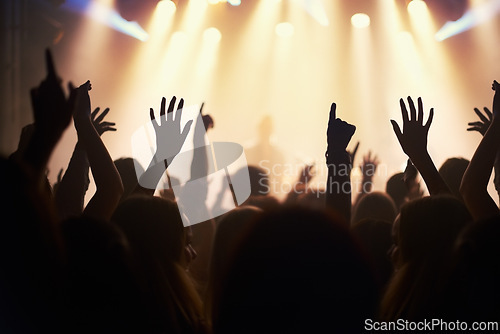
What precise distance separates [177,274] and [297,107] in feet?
18.5

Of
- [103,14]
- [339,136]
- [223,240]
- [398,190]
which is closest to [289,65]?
[103,14]

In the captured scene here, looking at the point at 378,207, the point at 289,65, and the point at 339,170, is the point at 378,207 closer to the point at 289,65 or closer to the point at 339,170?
the point at 339,170

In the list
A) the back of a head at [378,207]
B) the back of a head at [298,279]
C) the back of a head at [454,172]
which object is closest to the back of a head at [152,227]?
the back of a head at [298,279]

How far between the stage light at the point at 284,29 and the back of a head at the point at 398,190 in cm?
430

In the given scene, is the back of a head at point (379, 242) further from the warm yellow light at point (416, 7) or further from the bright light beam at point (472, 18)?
the warm yellow light at point (416, 7)

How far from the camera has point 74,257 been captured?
40.1 inches

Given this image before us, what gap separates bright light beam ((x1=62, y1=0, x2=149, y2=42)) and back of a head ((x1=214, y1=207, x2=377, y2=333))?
188 inches

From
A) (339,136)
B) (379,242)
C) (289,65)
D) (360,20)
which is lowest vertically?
(379,242)

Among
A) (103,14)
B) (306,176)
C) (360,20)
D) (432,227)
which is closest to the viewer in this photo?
(432,227)

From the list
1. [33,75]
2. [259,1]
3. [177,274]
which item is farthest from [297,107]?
[177,274]

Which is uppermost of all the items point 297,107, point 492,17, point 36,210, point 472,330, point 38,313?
point 492,17

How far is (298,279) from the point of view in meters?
0.98

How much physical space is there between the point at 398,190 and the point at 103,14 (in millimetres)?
4189

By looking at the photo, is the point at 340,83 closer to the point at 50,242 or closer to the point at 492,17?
the point at 492,17
